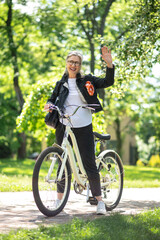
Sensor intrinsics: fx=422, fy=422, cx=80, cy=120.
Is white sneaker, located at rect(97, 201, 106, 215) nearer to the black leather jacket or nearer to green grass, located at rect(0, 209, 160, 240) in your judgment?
green grass, located at rect(0, 209, 160, 240)

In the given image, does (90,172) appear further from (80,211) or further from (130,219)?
(130,219)

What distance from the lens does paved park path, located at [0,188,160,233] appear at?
158 inches

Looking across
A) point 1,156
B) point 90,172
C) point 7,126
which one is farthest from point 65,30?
point 90,172

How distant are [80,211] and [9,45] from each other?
46.7 feet

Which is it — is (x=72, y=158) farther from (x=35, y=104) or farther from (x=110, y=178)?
(x=35, y=104)

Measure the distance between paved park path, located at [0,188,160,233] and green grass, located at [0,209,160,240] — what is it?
1.02 ft

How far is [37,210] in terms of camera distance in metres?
4.84

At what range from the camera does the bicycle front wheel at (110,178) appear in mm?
5266

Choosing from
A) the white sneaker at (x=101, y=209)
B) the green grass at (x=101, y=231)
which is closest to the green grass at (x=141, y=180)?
the white sneaker at (x=101, y=209)

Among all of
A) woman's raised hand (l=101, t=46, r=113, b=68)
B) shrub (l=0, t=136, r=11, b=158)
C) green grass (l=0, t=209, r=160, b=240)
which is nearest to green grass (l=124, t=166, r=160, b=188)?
woman's raised hand (l=101, t=46, r=113, b=68)

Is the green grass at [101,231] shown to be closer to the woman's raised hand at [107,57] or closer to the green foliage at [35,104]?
the woman's raised hand at [107,57]

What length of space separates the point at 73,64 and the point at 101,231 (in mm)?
2009

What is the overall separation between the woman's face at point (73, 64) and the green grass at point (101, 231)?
1698 mm

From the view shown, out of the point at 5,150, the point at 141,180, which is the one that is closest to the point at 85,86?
the point at 141,180
